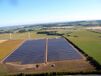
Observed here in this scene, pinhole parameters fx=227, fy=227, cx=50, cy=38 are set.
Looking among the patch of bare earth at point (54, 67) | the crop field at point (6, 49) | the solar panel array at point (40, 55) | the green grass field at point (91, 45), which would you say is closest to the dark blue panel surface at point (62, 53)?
the solar panel array at point (40, 55)

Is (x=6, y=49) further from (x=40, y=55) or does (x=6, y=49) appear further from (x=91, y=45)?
(x=91, y=45)

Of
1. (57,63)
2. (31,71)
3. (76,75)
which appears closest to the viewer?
(76,75)

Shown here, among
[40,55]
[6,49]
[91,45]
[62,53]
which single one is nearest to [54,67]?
[40,55]

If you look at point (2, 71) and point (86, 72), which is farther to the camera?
point (2, 71)

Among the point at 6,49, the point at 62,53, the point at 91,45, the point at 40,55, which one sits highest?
the point at 91,45

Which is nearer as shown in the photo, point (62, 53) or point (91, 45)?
point (62, 53)

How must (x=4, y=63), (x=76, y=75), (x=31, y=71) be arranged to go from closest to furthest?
(x=76, y=75)
(x=31, y=71)
(x=4, y=63)

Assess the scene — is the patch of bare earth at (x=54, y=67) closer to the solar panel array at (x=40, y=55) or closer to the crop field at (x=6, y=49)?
the solar panel array at (x=40, y=55)

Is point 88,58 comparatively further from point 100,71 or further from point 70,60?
point 100,71

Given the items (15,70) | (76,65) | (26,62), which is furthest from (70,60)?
(15,70)
